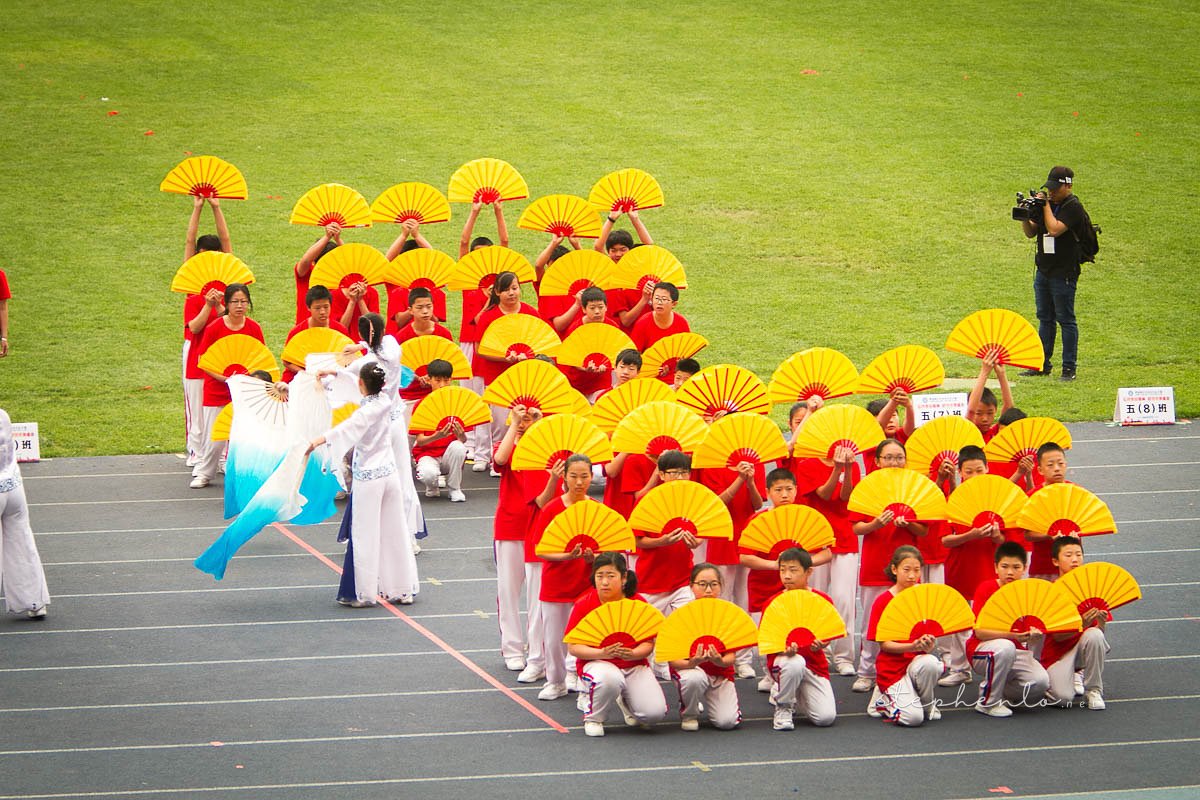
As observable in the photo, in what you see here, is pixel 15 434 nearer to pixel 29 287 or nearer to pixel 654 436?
pixel 29 287

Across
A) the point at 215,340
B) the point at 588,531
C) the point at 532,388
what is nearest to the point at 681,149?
the point at 215,340

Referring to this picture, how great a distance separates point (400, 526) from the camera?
1002 cm

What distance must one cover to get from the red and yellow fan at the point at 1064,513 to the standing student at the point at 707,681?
1883mm

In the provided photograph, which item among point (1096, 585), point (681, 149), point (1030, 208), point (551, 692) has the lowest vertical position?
point (551, 692)

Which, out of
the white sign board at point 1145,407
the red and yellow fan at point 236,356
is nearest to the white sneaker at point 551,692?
the red and yellow fan at point 236,356

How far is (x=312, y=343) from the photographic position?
11.8m

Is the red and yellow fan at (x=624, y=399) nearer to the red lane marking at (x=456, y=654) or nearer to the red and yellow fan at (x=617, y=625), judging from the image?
the red lane marking at (x=456, y=654)

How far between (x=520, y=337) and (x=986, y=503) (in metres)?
4.59

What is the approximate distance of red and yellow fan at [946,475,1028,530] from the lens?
28.5ft

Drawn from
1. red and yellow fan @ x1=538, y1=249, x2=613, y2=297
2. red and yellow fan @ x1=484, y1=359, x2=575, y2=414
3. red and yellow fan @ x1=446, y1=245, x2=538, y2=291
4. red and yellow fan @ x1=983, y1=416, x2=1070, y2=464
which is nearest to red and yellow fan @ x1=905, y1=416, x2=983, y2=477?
red and yellow fan @ x1=983, y1=416, x2=1070, y2=464

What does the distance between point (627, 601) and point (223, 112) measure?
16.9m

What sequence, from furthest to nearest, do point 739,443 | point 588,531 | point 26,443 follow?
point 26,443 → point 739,443 → point 588,531

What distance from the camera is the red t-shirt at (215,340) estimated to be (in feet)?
41.4

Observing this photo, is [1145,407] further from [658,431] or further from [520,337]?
[658,431]
